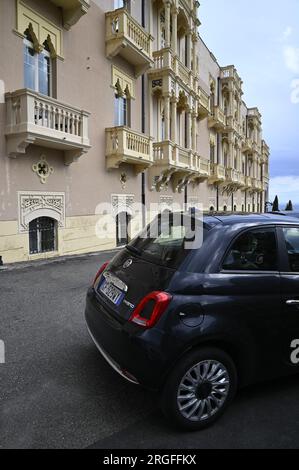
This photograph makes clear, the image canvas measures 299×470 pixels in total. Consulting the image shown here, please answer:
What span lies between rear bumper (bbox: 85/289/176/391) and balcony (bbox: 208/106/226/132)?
21.6 m

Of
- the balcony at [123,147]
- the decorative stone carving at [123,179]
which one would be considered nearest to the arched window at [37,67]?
the balcony at [123,147]

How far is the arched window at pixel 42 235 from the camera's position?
8.84 metres

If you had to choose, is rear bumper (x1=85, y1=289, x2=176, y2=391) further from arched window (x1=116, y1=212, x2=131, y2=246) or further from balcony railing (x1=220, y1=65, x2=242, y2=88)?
balcony railing (x1=220, y1=65, x2=242, y2=88)

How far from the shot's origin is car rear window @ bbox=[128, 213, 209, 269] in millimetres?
2869

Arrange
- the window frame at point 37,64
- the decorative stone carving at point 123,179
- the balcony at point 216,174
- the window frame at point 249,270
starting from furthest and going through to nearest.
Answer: the balcony at point 216,174, the decorative stone carving at point 123,179, the window frame at point 37,64, the window frame at point 249,270

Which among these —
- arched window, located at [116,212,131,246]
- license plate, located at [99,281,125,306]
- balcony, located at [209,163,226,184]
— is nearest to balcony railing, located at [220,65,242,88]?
balcony, located at [209,163,226,184]

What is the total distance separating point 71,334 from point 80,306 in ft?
3.85

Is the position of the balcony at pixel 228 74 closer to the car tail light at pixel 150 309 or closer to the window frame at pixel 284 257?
the window frame at pixel 284 257

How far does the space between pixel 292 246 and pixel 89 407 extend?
7.87ft

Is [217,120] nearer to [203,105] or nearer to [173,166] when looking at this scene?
[203,105]

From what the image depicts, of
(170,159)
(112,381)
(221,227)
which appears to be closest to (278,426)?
(112,381)

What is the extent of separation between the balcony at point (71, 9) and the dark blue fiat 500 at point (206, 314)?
8.86 metres

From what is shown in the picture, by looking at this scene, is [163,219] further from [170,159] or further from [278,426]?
[170,159]

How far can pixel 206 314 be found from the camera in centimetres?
257
